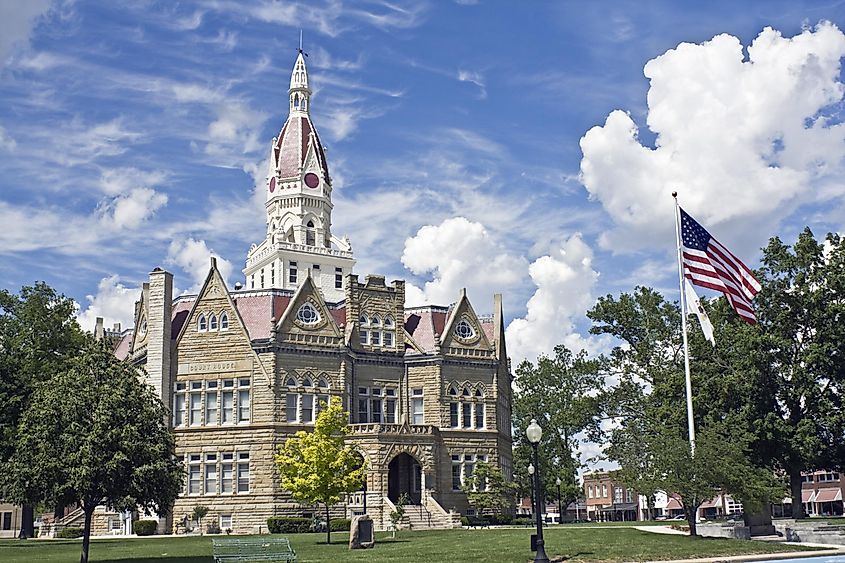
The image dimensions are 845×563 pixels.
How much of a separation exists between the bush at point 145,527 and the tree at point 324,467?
16.1 metres

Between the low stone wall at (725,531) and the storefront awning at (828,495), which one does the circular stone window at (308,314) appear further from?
the storefront awning at (828,495)

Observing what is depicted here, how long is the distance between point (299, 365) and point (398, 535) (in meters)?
17.3

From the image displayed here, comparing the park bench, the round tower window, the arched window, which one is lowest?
the park bench

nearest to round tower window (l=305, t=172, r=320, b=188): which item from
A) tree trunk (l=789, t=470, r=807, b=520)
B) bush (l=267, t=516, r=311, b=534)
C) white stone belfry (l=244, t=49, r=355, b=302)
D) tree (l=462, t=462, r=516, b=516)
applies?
white stone belfry (l=244, t=49, r=355, b=302)

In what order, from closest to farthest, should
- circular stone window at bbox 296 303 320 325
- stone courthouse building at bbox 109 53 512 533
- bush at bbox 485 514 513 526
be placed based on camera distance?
stone courthouse building at bbox 109 53 512 533
bush at bbox 485 514 513 526
circular stone window at bbox 296 303 320 325

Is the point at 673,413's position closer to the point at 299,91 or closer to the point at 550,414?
the point at 550,414

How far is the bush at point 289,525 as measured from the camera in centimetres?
5850

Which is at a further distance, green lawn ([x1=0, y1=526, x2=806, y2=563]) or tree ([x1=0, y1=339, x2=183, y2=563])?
green lawn ([x1=0, y1=526, x2=806, y2=563])

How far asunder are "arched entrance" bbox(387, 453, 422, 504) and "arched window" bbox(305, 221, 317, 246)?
141 ft

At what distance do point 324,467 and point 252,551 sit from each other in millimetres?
13214

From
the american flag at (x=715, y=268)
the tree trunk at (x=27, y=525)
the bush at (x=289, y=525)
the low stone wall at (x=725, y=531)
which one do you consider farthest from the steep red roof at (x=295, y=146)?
the low stone wall at (x=725, y=531)

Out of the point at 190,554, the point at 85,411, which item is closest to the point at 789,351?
the point at 190,554

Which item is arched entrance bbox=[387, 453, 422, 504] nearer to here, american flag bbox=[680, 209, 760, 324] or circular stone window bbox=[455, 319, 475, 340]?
circular stone window bbox=[455, 319, 475, 340]

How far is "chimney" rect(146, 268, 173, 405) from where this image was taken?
64312 mm
